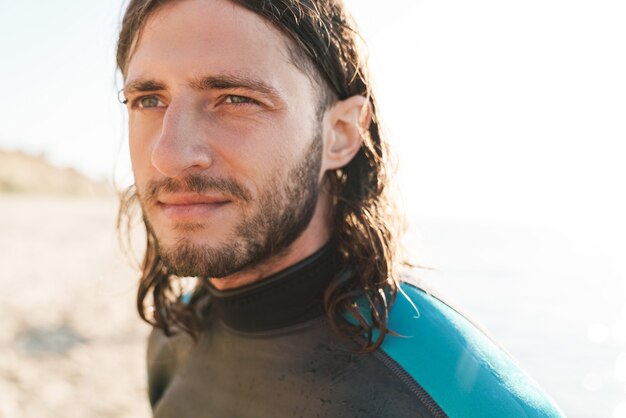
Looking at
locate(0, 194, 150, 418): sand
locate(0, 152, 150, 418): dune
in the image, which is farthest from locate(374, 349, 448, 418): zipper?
locate(0, 194, 150, 418): sand

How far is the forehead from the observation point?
1.75 meters

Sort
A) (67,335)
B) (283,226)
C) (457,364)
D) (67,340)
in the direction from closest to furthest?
(457,364), (283,226), (67,340), (67,335)

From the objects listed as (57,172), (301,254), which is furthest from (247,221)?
(57,172)

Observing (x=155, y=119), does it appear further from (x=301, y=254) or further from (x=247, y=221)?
(x=301, y=254)

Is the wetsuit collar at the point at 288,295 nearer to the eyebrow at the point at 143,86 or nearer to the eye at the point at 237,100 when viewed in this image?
the eye at the point at 237,100

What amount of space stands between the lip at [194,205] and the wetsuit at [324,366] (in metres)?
0.36

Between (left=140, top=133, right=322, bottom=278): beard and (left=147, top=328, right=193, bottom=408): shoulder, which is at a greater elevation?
(left=140, top=133, right=322, bottom=278): beard

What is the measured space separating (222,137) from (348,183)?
0.61m

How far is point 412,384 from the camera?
1.58 meters

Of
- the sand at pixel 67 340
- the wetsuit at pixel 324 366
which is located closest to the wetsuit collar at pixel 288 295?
the wetsuit at pixel 324 366

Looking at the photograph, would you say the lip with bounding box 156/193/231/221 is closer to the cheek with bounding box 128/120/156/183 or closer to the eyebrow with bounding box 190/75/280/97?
the cheek with bounding box 128/120/156/183

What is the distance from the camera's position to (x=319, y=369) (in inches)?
69.9

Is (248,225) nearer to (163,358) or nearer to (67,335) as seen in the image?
(163,358)

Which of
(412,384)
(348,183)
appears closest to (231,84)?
(348,183)
